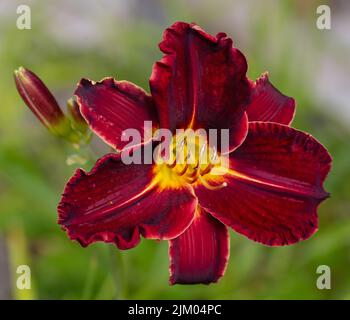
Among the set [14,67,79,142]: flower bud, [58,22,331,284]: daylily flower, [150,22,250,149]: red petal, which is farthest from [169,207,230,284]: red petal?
[14,67,79,142]: flower bud

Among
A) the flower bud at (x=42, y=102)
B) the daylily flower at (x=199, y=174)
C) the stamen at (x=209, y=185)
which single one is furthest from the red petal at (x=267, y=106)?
the flower bud at (x=42, y=102)

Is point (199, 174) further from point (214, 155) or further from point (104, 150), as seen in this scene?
point (104, 150)

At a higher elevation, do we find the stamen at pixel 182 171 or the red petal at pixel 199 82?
the red petal at pixel 199 82

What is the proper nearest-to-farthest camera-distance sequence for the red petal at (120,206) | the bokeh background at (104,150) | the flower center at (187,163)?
the red petal at (120,206) < the flower center at (187,163) < the bokeh background at (104,150)

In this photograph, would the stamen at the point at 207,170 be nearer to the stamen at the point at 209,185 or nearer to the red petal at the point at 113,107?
the stamen at the point at 209,185

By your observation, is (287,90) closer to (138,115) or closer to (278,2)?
(278,2)

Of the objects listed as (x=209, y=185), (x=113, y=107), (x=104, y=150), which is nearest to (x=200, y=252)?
(x=209, y=185)

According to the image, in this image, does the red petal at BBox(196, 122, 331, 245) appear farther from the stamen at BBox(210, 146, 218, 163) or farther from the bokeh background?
the bokeh background
